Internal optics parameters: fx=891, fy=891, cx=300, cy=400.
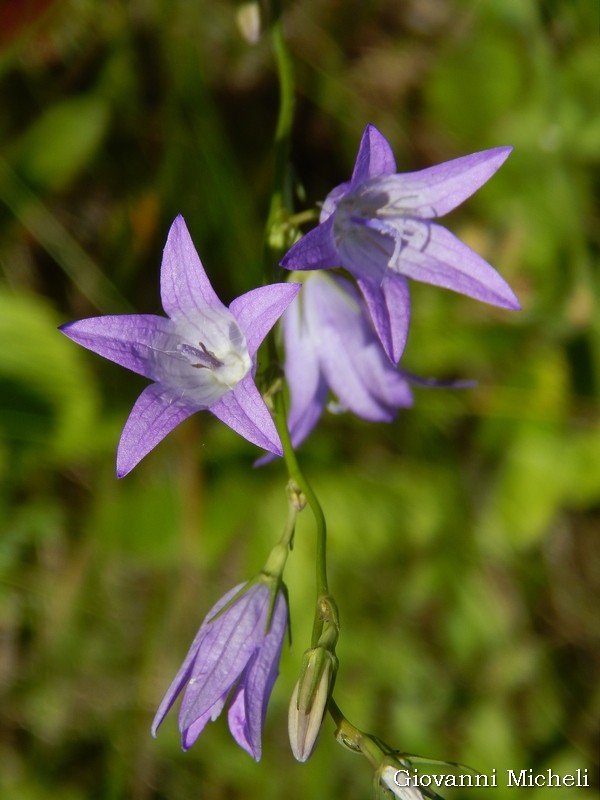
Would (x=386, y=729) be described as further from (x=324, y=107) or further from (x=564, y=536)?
(x=324, y=107)

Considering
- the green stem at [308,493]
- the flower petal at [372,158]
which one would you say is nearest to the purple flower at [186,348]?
the green stem at [308,493]

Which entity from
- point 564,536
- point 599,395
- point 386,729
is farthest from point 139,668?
point 599,395

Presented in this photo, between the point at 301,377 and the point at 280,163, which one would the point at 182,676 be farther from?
the point at 280,163

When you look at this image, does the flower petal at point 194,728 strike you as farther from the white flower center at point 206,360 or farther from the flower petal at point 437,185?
the flower petal at point 437,185

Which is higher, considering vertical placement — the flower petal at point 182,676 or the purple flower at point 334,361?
the purple flower at point 334,361

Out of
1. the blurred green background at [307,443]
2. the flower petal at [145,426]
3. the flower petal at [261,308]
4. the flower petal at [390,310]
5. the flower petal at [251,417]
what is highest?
the flower petal at [261,308]

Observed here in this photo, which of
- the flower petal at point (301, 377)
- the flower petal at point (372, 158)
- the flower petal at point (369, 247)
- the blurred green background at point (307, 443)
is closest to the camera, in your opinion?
the flower petal at point (372, 158)

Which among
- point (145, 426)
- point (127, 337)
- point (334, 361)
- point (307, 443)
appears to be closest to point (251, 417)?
point (145, 426)
